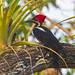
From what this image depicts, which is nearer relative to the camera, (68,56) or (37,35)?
(68,56)

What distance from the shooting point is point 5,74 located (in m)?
1.60

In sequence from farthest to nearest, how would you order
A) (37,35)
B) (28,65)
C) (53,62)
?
(37,35) → (53,62) → (28,65)

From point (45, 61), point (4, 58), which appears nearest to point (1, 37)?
point (4, 58)

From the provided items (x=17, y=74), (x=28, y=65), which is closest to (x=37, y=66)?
(x=28, y=65)

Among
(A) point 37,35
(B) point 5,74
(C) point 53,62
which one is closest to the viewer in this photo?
(B) point 5,74

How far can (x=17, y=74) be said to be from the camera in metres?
1.63

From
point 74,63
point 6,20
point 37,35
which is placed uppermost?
point 6,20

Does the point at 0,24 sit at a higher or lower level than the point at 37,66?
higher

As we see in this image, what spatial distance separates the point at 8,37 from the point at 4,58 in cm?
21

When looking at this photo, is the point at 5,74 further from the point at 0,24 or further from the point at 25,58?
the point at 0,24

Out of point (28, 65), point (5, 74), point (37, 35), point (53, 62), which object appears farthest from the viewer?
point (37, 35)

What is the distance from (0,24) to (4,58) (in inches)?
11.6

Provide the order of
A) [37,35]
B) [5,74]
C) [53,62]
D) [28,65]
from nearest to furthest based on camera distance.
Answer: [5,74] < [28,65] < [53,62] < [37,35]

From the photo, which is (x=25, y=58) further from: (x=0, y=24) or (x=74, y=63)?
(x=74, y=63)
